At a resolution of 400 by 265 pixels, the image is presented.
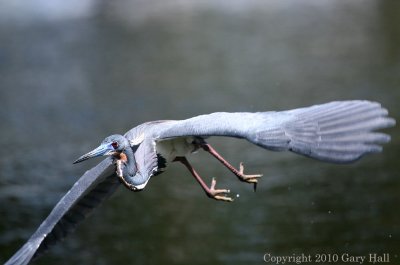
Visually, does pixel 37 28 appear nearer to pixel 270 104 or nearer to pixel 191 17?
pixel 191 17

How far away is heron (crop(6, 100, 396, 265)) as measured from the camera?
6992 millimetres

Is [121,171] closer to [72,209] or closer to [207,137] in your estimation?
[207,137]

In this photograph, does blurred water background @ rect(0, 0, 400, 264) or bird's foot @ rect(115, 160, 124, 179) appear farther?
blurred water background @ rect(0, 0, 400, 264)

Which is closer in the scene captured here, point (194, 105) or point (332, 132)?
point (332, 132)

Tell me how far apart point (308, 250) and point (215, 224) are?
4.88 feet

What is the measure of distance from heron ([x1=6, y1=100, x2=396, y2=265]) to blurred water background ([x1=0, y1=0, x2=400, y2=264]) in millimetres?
2092

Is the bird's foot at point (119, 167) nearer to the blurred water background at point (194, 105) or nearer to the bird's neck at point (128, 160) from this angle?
the bird's neck at point (128, 160)

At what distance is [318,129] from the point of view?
7.21 meters

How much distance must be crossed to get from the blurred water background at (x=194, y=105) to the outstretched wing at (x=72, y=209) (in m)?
1.91

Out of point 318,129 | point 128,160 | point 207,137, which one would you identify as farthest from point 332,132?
point 128,160

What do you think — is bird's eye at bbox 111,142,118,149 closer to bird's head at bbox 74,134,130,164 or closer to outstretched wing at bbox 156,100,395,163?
bird's head at bbox 74,134,130,164

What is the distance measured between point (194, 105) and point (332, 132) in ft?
31.5

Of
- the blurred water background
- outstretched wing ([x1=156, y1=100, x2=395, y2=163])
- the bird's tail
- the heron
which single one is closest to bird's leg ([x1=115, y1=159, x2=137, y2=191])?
the heron

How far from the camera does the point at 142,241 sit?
11312 mm
